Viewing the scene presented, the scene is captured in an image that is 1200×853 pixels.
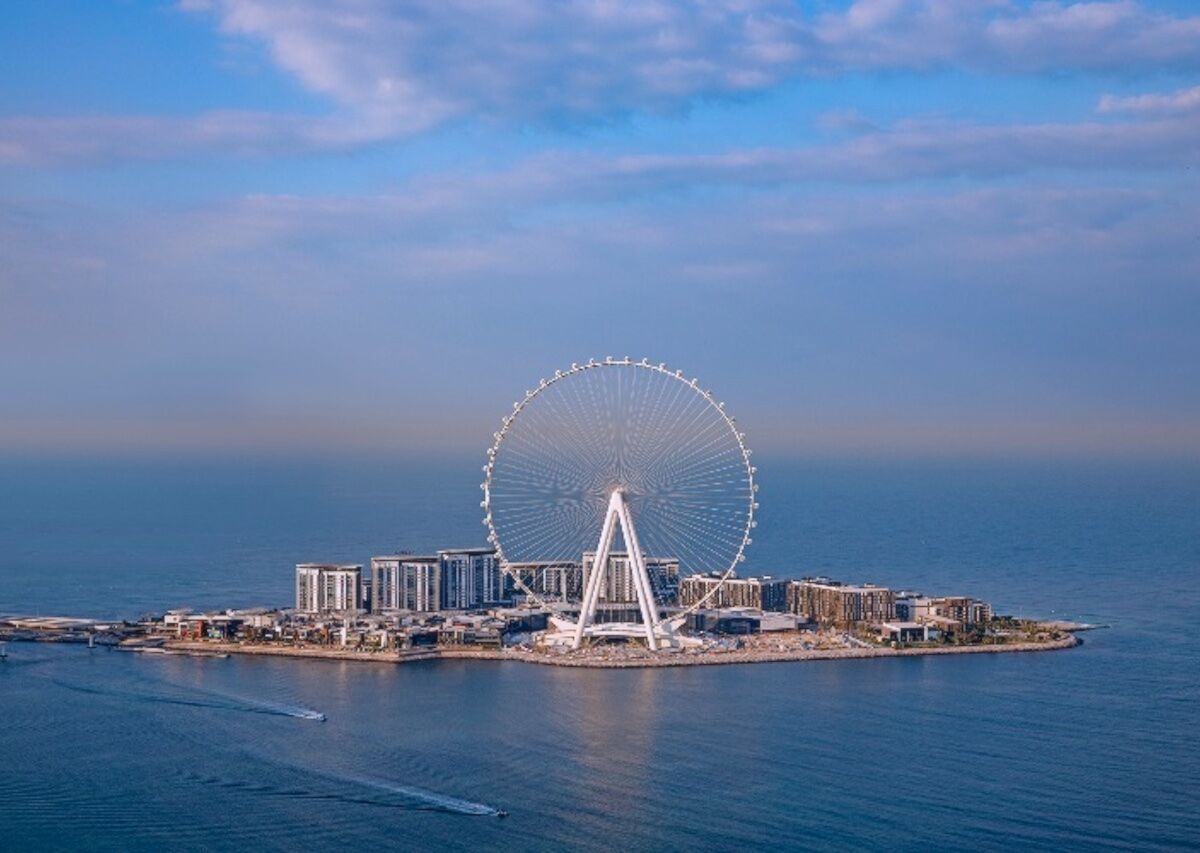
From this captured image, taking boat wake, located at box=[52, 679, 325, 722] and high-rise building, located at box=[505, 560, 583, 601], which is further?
high-rise building, located at box=[505, 560, 583, 601]

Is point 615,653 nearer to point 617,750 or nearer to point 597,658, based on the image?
point 597,658

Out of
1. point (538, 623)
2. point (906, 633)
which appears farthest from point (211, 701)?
point (906, 633)

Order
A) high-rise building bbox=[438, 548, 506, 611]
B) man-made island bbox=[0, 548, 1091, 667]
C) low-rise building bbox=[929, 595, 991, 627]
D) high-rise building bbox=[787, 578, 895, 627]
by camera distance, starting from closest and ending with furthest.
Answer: man-made island bbox=[0, 548, 1091, 667] < low-rise building bbox=[929, 595, 991, 627] < high-rise building bbox=[787, 578, 895, 627] < high-rise building bbox=[438, 548, 506, 611]

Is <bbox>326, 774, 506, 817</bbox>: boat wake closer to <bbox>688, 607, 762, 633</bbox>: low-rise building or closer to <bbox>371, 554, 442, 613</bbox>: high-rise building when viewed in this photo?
<bbox>688, 607, 762, 633</bbox>: low-rise building

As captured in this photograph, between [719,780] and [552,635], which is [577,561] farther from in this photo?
[719,780]

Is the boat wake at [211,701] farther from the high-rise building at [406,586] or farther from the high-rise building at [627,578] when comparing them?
the high-rise building at [627,578]

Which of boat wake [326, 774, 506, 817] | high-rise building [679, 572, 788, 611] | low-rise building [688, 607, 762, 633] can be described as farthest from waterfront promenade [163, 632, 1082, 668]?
boat wake [326, 774, 506, 817]

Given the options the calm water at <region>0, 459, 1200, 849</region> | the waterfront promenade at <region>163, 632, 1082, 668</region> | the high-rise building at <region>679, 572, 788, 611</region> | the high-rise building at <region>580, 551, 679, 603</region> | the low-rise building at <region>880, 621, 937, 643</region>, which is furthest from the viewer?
the high-rise building at <region>580, 551, 679, 603</region>

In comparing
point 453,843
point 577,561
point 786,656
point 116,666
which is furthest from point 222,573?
point 453,843
